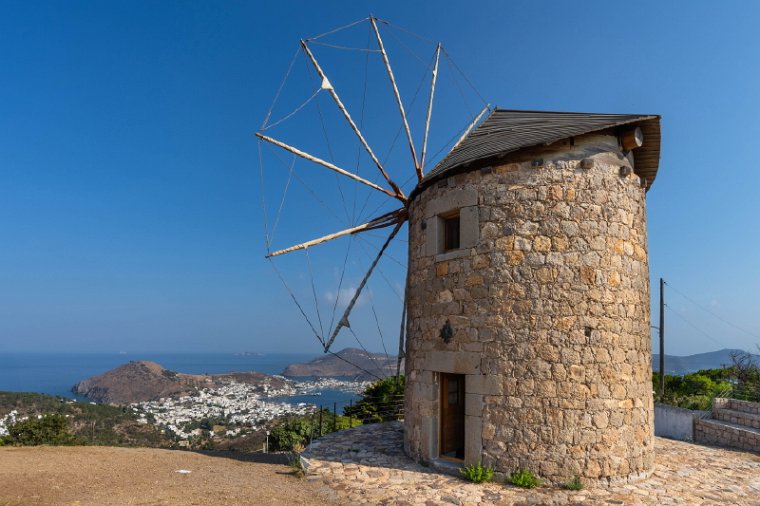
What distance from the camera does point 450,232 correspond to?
344 inches

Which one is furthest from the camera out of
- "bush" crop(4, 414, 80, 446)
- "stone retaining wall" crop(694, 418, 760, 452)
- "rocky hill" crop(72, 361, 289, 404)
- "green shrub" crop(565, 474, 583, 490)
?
"rocky hill" crop(72, 361, 289, 404)

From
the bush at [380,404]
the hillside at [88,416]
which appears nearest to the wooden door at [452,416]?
the bush at [380,404]

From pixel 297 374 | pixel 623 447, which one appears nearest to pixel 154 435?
pixel 623 447

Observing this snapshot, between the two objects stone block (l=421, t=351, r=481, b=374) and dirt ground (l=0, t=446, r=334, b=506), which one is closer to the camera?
dirt ground (l=0, t=446, r=334, b=506)

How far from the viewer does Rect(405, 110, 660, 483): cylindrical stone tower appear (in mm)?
6996

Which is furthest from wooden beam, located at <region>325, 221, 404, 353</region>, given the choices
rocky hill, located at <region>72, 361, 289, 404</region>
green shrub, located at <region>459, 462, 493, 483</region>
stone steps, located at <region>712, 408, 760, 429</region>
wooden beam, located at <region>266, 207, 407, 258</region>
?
rocky hill, located at <region>72, 361, 289, 404</region>

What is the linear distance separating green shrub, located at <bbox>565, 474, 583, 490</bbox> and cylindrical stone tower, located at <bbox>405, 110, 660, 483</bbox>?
2.5 inches

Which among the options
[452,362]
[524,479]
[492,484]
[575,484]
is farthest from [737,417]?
[452,362]

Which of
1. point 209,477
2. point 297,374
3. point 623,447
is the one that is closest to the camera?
point 623,447

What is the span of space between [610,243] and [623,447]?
3.20 m

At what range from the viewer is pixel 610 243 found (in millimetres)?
7484

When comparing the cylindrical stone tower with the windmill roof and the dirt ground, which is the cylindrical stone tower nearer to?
the windmill roof

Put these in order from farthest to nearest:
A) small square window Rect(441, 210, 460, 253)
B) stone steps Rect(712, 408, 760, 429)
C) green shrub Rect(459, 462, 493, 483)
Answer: stone steps Rect(712, 408, 760, 429), small square window Rect(441, 210, 460, 253), green shrub Rect(459, 462, 493, 483)

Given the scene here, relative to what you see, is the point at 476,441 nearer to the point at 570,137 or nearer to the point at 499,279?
the point at 499,279
